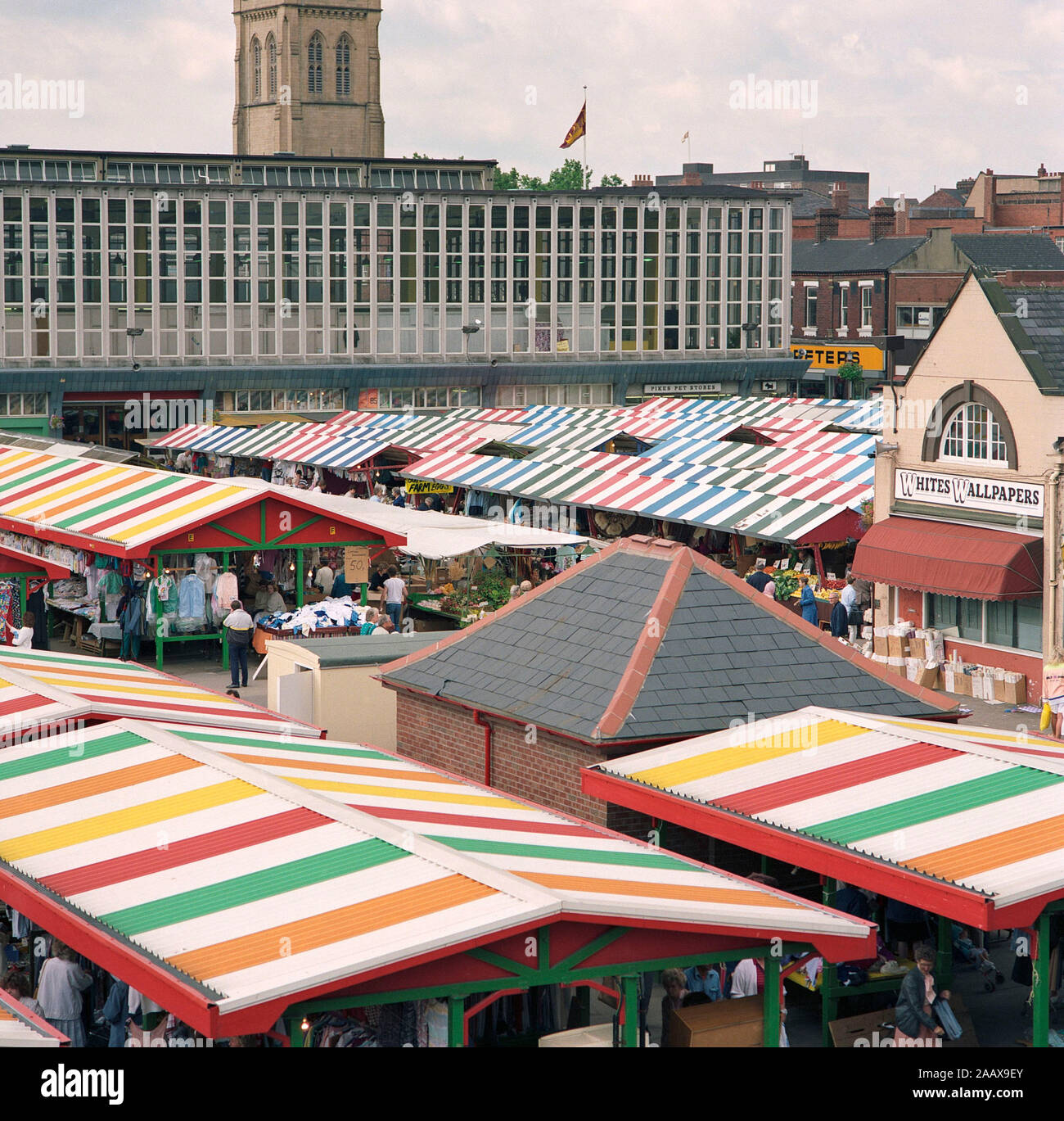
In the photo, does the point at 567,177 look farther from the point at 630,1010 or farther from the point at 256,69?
the point at 630,1010

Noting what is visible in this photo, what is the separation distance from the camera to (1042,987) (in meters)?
11.1

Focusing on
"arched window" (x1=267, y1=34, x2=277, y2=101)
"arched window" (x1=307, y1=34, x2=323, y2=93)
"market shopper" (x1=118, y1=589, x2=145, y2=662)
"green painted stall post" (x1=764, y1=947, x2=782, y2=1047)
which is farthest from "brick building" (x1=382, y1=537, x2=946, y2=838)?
"arched window" (x1=267, y1=34, x2=277, y2=101)

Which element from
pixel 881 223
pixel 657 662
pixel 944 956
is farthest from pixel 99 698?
pixel 881 223

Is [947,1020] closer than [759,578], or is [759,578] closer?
[947,1020]

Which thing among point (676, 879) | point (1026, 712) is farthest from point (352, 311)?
point (676, 879)

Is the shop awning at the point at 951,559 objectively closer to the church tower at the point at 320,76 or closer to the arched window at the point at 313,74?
the church tower at the point at 320,76

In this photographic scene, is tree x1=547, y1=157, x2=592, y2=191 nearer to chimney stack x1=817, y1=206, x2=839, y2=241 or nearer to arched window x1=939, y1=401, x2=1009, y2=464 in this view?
chimney stack x1=817, y1=206, x2=839, y2=241

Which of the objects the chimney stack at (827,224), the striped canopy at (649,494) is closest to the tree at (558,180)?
the chimney stack at (827,224)

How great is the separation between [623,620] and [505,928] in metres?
6.28

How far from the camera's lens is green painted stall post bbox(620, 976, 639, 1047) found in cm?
986

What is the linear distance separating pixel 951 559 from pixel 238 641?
1024 centimetres

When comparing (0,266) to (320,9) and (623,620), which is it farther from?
(320,9)

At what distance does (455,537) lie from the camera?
29859 mm

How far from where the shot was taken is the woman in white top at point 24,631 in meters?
23.3
